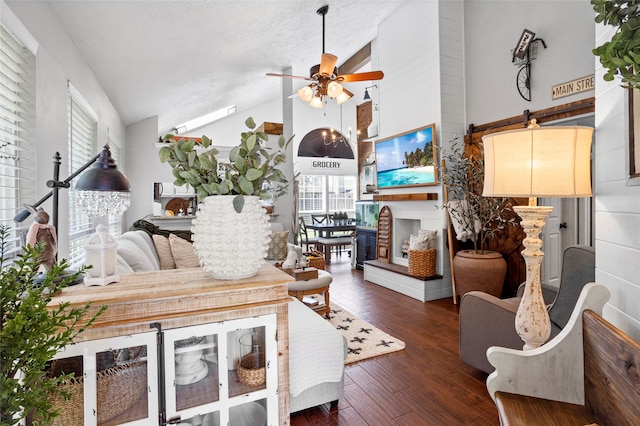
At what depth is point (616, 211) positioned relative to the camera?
1.13 m

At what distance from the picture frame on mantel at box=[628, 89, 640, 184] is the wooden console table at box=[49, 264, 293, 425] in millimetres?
1183

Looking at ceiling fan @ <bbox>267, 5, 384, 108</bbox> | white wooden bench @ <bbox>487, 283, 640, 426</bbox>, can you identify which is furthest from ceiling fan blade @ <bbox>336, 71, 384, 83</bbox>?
white wooden bench @ <bbox>487, 283, 640, 426</bbox>

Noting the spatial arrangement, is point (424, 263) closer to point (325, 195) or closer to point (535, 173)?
point (535, 173)

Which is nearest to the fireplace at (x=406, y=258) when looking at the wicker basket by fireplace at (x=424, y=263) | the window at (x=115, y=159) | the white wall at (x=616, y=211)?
the wicker basket by fireplace at (x=424, y=263)

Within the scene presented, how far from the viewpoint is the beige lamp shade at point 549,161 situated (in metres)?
1.35

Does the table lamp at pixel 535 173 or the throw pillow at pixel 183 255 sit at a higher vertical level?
the table lamp at pixel 535 173

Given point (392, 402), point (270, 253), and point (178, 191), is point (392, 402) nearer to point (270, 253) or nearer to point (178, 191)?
point (270, 253)

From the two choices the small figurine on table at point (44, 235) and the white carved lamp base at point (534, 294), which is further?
the white carved lamp base at point (534, 294)

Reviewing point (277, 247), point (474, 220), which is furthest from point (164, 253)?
point (474, 220)

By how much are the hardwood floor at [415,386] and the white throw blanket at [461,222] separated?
101cm

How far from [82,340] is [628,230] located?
1.82 metres

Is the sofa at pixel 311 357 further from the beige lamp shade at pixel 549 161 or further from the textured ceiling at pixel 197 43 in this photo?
the textured ceiling at pixel 197 43

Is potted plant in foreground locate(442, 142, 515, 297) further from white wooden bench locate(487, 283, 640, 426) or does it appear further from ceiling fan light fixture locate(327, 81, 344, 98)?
white wooden bench locate(487, 283, 640, 426)

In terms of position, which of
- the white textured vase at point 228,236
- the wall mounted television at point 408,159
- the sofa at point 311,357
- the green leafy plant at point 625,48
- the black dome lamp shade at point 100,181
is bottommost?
the sofa at point 311,357
